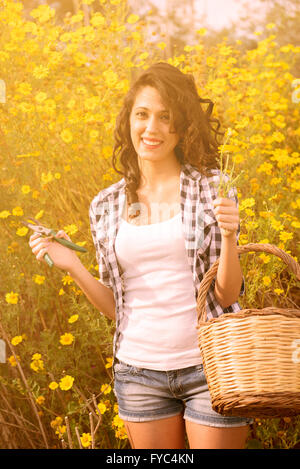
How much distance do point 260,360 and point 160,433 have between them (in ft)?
1.38

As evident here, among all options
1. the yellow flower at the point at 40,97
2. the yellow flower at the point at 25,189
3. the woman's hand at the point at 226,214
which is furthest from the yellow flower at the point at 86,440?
the yellow flower at the point at 40,97

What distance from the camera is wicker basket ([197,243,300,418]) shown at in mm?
1065

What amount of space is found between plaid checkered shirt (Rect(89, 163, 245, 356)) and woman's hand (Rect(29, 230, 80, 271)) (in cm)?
12

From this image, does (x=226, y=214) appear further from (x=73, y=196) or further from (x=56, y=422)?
(x=73, y=196)

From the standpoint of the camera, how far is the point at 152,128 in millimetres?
1419

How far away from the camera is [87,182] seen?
86.0 inches

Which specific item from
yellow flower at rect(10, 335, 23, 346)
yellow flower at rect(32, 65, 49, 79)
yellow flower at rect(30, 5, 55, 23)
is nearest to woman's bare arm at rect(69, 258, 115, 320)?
yellow flower at rect(10, 335, 23, 346)

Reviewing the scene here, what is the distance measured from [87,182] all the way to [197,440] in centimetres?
118

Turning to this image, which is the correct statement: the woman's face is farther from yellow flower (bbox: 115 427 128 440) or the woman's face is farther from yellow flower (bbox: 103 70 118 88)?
yellow flower (bbox: 115 427 128 440)

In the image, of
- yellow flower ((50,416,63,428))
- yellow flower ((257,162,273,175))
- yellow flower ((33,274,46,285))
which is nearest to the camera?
yellow flower ((50,416,63,428))

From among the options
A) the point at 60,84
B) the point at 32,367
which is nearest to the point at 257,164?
the point at 60,84

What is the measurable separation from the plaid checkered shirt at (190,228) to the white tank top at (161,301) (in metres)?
0.03

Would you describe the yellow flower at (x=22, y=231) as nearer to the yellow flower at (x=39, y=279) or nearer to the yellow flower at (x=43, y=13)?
the yellow flower at (x=39, y=279)

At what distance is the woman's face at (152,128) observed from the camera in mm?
1429
